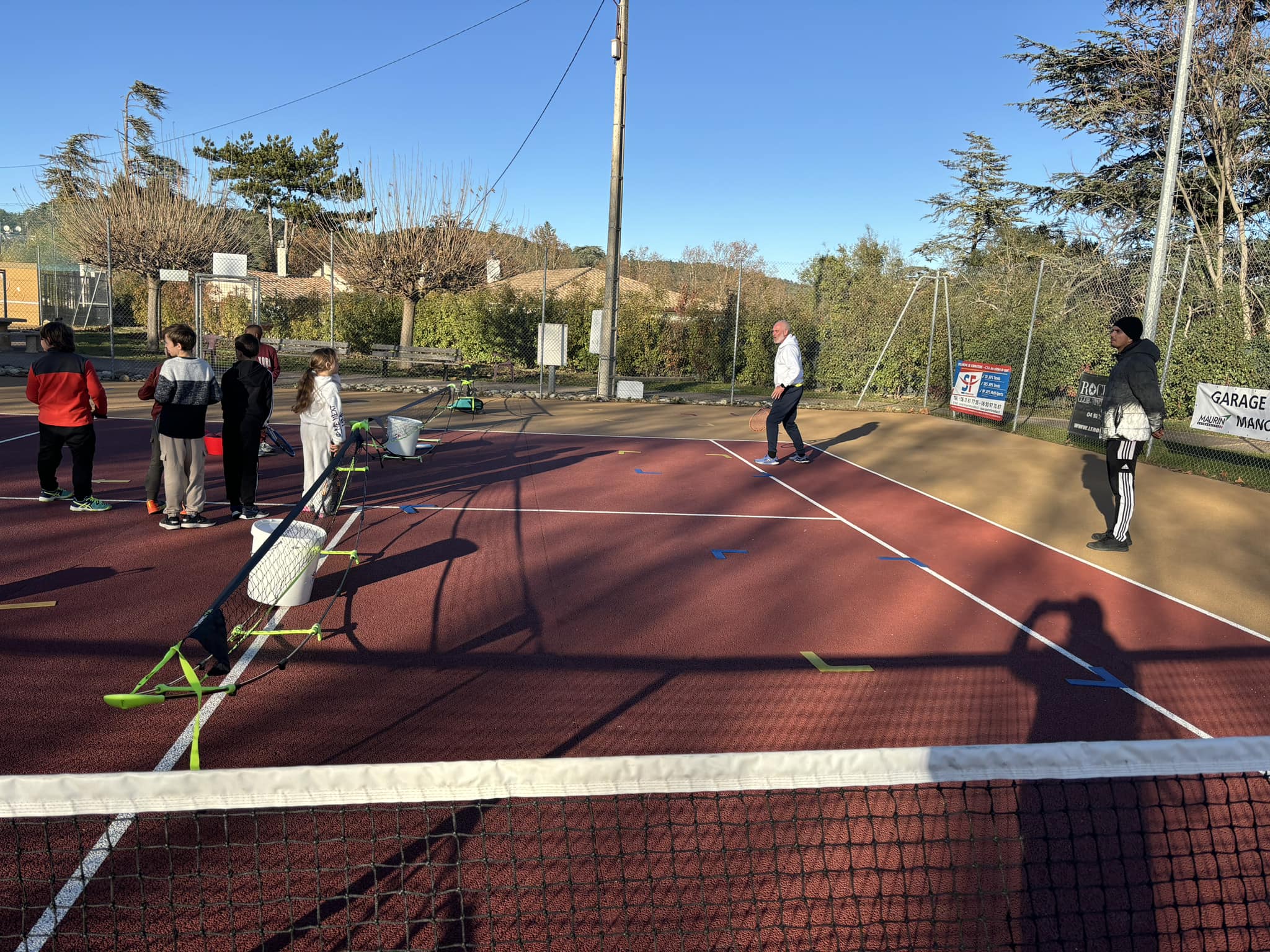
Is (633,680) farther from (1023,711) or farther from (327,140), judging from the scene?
(327,140)

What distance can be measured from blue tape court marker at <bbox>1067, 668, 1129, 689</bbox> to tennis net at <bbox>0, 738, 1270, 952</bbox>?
5.09 ft

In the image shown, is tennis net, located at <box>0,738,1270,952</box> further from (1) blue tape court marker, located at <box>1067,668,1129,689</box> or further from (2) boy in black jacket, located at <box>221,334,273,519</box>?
(2) boy in black jacket, located at <box>221,334,273,519</box>

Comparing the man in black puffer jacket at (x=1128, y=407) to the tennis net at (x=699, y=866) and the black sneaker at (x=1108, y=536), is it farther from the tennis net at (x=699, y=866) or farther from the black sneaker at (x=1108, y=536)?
the tennis net at (x=699, y=866)

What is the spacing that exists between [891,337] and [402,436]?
13.7 m

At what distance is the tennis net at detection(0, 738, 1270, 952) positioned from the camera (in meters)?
2.69

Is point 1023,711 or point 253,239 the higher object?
point 253,239

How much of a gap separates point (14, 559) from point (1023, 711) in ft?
25.7

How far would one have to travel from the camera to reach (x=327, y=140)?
178 ft

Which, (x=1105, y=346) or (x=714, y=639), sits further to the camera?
(x=1105, y=346)

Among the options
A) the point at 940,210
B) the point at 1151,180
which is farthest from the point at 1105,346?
the point at 940,210

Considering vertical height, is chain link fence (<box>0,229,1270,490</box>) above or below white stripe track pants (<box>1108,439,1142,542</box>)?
above

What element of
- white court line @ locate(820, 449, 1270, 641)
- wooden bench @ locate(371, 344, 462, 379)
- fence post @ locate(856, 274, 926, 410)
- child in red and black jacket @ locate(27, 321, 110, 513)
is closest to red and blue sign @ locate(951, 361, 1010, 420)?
fence post @ locate(856, 274, 926, 410)

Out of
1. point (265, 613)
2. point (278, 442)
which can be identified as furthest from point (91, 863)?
point (278, 442)

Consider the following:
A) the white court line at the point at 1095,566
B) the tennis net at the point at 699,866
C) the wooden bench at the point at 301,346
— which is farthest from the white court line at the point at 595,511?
the wooden bench at the point at 301,346
